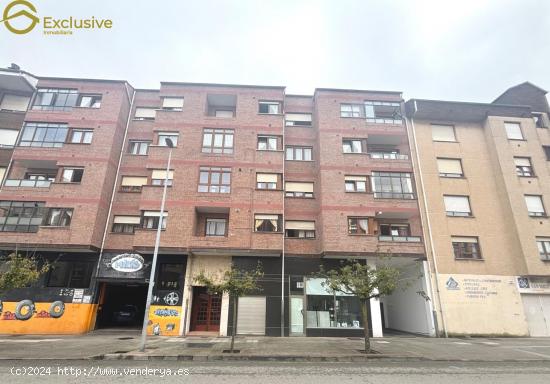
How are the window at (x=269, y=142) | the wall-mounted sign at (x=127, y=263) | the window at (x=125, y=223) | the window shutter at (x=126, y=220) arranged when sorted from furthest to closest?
the window at (x=269, y=142), the window shutter at (x=126, y=220), the window at (x=125, y=223), the wall-mounted sign at (x=127, y=263)

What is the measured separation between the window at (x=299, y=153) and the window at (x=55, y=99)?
53.1 feet

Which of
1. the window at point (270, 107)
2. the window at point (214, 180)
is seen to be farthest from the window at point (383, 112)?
the window at point (214, 180)

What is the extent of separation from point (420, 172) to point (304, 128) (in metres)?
9.06

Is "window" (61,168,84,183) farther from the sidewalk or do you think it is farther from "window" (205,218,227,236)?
the sidewalk

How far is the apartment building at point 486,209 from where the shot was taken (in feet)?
60.2

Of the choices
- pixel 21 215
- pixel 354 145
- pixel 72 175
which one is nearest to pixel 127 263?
pixel 72 175

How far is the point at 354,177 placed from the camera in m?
19.9

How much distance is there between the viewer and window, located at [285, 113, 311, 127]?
75.2 ft

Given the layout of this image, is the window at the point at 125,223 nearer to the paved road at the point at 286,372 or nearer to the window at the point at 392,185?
the paved road at the point at 286,372

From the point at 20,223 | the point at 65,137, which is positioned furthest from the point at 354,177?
the point at 20,223

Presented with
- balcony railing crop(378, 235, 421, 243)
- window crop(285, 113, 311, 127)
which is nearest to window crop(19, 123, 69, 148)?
window crop(285, 113, 311, 127)

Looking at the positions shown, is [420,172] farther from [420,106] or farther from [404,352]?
[404,352]

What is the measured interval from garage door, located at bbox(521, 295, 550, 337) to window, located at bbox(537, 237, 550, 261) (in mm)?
2583

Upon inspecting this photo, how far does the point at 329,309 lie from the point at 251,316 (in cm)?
484
